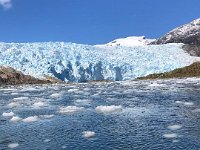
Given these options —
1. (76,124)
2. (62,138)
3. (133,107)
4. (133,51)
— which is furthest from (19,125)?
(133,51)

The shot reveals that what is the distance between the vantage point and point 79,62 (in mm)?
69938

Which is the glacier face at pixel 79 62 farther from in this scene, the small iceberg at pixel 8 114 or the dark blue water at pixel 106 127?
the small iceberg at pixel 8 114

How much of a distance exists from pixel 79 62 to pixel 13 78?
37.6 feet

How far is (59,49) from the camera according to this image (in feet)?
235

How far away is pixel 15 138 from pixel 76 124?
293 cm

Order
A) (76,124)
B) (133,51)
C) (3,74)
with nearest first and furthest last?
1. (76,124)
2. (3,74)
3. (133,51)

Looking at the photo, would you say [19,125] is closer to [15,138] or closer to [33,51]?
[15,138]

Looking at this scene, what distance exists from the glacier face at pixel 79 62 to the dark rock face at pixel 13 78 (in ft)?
5.10

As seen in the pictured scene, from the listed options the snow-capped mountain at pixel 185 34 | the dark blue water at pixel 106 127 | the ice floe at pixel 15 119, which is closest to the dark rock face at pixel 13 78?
the dark blue water at pixel 106 127

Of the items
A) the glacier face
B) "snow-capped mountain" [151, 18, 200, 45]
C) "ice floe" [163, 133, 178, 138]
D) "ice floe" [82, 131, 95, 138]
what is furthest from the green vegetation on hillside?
"snow-capped mountain" [151, 18, 200, 45]

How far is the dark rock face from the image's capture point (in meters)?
63.5

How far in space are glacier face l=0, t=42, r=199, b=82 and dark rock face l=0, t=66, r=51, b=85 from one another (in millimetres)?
1553

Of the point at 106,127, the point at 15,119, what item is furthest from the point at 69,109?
the point at 106,127

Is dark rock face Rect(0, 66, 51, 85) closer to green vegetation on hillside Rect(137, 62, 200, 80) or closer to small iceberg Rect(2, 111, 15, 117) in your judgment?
green vegetation on hillside Rect(137, 62, 200, 80)
